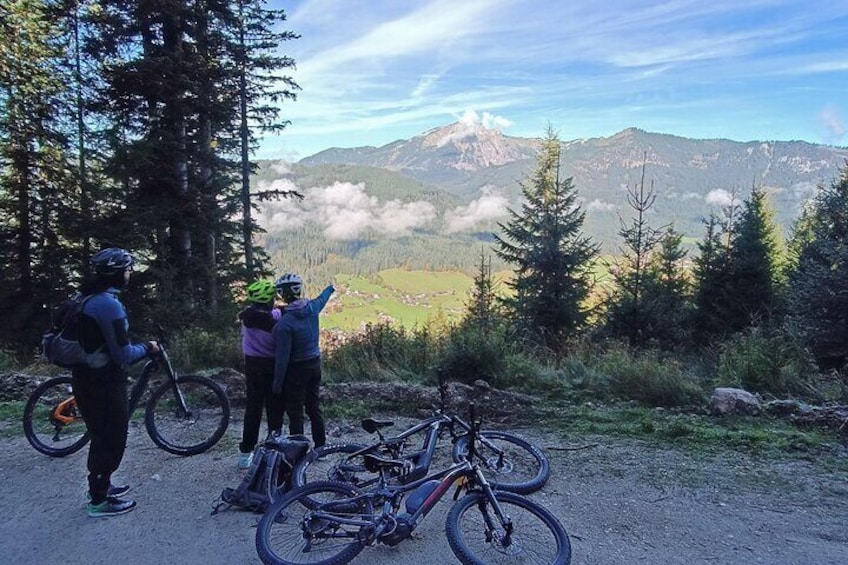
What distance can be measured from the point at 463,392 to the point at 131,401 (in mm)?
4204

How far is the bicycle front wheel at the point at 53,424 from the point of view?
5.82 metres

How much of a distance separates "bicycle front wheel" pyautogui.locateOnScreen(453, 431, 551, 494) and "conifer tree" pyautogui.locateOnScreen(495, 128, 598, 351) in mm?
13608

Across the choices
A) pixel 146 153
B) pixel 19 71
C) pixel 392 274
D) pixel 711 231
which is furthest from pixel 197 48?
pixel 392 274

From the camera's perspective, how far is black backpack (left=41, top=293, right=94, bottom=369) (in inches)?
164

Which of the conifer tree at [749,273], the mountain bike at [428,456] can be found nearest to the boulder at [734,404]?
the mountain bike at [428,456]

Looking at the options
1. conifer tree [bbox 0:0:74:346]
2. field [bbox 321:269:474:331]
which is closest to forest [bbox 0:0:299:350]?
conifer tree [bbox 0:0:74:346]

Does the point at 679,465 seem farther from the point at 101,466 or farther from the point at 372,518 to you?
the point at 101,466

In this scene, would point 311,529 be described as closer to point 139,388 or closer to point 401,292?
point 139,388

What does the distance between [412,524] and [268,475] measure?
1.45 meters

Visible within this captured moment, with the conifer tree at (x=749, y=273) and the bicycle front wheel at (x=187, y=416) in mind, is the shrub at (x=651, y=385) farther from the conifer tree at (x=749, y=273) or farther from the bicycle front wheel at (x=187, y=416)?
the conifer tree at (x=749, y=273)

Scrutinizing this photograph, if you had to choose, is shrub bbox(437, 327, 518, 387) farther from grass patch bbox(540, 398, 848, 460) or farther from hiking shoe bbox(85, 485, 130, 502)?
hiking shoe bbox(85, 485, 130, 502)

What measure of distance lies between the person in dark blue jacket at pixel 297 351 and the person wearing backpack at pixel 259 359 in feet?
0.51

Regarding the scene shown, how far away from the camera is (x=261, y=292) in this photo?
528 centimetres

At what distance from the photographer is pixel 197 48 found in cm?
1517
